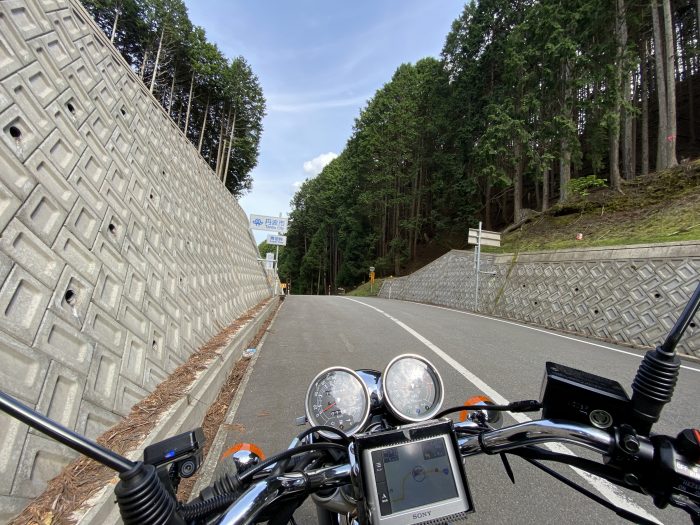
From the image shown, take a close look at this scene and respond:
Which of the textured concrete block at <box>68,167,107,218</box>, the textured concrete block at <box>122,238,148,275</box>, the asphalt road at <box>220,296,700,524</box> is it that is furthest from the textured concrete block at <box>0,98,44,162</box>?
the asphalt road at <box>220,296,700,524</box>

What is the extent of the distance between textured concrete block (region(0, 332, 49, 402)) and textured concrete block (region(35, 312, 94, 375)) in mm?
121

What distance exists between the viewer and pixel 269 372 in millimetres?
5844

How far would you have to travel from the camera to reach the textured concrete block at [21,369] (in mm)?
2371

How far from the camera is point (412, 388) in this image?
1667 millimetres

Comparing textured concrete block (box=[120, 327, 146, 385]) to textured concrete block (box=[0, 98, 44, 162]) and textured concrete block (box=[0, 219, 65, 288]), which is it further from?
textured concrete block (box=[0, 98, 44, 162])

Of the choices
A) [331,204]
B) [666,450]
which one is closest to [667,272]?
[666,450]

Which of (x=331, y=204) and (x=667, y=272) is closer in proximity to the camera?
(x=667, y=272)

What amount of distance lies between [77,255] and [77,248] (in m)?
0.09

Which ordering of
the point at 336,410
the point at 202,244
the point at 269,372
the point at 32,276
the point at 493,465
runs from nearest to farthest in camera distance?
the point at 336,410 → the point at 32,276 → the point at 493,465 → the point at 269,372 → the point at 202,244

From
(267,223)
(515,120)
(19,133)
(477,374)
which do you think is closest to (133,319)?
(19,133)

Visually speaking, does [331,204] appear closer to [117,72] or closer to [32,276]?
[117,72]

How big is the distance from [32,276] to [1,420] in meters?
1.17

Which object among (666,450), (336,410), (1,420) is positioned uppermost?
(666,450)

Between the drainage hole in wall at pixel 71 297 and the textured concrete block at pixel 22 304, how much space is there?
239mm
